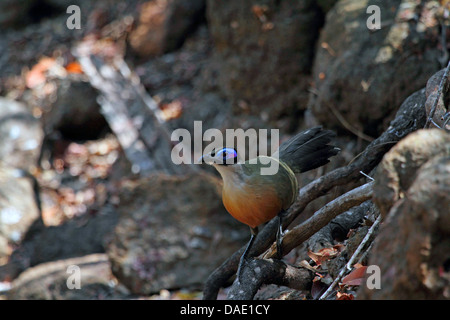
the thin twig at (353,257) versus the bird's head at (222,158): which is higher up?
the bird's head at (222,158)

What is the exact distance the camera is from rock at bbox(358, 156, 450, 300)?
1.64 meters

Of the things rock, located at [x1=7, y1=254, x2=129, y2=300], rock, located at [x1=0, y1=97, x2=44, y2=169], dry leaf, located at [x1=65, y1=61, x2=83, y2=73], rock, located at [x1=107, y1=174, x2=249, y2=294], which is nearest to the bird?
rock, located at [x1=107, y1=174, x2=249, y2=294]

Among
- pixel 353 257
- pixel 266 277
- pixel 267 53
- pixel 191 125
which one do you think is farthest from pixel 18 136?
pixel 353 257

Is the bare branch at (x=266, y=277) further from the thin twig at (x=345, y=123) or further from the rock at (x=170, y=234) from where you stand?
the rock at (x=170, y=234)

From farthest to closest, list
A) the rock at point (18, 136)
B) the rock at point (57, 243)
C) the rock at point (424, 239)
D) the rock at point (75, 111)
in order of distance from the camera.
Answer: the rock at point (75, 111)
the rock at point (18, 136)
the rock at point (57, 243)
the rock at point (424, 239)

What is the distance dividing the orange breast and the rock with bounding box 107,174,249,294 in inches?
95.5

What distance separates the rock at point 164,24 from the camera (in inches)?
360

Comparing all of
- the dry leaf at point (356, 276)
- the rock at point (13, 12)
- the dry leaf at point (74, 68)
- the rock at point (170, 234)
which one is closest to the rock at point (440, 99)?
the dry leaf at point (356, 276)

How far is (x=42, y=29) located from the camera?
10.8 meters

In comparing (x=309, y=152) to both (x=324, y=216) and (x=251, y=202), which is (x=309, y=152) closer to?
(x=324, y=216)

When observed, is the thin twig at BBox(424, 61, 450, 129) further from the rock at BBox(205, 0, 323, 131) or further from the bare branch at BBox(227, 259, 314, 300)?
the rock at BBox(205, 0, 323, 131)

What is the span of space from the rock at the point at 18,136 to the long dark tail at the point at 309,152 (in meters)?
5.50

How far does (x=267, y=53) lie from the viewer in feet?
22.5
